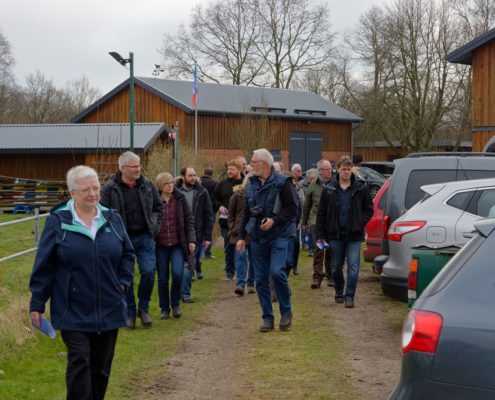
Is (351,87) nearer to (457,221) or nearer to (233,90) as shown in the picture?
(233,90)

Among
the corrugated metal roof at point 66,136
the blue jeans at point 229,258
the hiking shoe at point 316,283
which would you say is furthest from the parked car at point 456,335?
→ the corrugated metal roof at point 66,136

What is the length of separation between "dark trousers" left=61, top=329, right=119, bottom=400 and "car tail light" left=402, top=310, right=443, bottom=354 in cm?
231

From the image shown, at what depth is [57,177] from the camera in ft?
134

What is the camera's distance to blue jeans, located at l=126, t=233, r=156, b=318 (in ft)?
30.7

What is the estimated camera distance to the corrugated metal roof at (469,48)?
24.3m

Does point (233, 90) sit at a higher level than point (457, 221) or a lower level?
higher

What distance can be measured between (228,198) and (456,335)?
410 inches

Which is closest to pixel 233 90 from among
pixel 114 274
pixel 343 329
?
pixel 343 329

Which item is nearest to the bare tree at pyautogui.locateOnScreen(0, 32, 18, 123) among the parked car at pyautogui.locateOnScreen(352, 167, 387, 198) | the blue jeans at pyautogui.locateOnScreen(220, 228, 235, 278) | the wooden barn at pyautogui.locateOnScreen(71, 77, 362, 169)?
the wooden barn at pyautogui.locateOnScreen(71, 77, 362, 169)

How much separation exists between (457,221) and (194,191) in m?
4.37

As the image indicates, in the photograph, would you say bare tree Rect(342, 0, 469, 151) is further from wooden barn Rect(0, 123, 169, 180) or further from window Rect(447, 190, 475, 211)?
window Rect(447, 190, 475, 211)

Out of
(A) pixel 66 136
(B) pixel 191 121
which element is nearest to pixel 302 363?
(A) pixel 66 136

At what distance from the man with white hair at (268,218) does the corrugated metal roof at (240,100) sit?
35960 millimetres

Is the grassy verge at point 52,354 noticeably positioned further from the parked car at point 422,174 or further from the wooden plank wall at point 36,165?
the wooden plank wall at point 36,165
